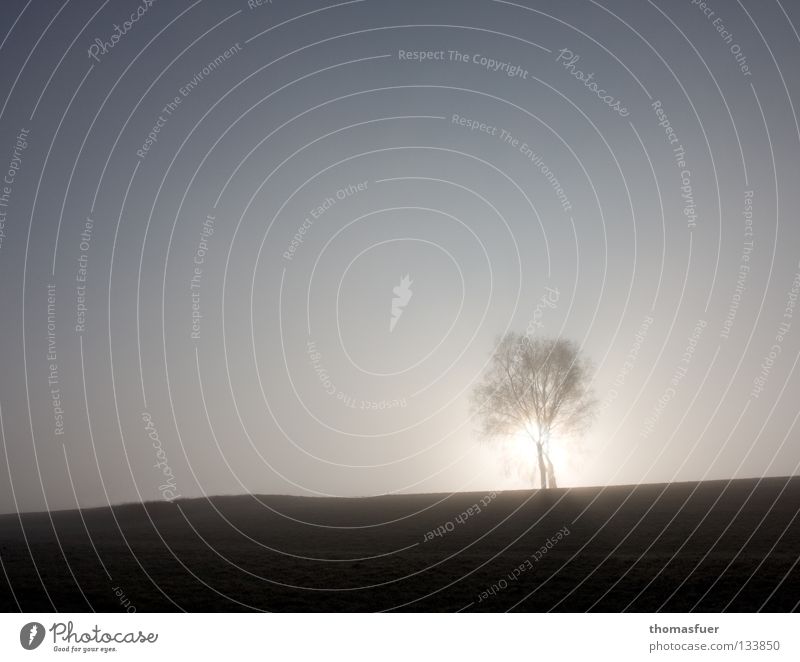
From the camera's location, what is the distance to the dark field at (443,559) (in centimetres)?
1878

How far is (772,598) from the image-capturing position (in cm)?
1741

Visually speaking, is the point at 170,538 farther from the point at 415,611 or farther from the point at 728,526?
the point at 728,526

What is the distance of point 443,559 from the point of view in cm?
2423

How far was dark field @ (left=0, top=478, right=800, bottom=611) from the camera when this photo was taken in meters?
18.8

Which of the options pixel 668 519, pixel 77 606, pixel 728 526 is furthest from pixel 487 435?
pixel 77 606

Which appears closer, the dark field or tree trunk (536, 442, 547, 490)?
the dark field
